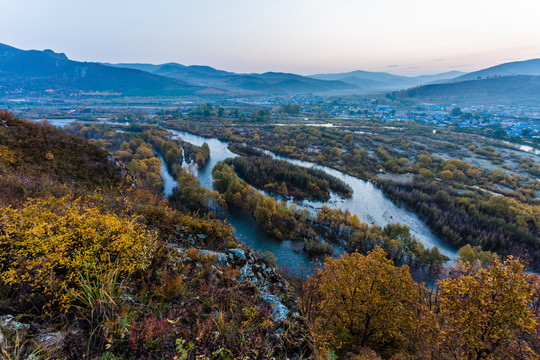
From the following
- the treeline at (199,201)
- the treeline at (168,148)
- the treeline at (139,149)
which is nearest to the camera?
the treeline at (199,201)

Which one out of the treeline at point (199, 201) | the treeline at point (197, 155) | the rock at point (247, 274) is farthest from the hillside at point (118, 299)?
the treeline at point (197, 155)

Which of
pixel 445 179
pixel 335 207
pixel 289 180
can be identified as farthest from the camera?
pixel 445 179

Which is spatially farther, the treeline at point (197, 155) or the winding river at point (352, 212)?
the treeline at point (197, 155)

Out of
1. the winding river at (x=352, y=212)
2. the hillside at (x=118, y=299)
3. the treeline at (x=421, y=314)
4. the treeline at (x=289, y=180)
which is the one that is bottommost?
the winding river at (x=352, y=212)

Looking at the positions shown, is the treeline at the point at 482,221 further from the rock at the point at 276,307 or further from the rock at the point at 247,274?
the rock at the point at 247,274

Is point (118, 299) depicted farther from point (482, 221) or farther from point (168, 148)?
point (168, 148)

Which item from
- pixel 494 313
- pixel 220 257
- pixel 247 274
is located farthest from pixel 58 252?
pixel 494 313
